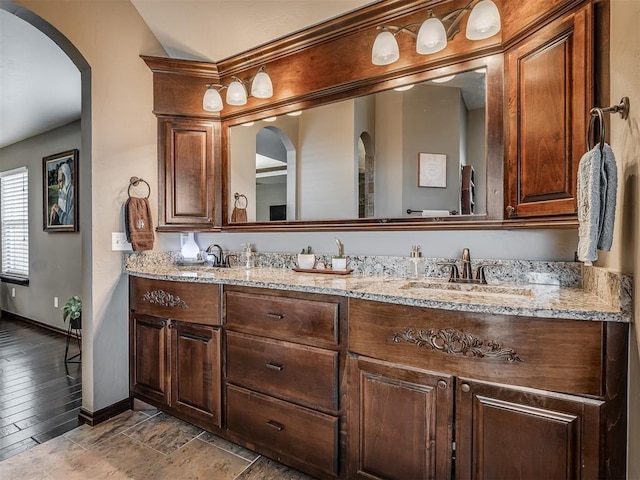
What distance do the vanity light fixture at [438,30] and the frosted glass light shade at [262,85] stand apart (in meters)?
0.72

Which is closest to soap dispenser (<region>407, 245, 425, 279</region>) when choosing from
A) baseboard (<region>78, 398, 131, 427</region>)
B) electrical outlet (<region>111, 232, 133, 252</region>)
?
electrical outlet (<region>111, 232, 133, 252</region>)

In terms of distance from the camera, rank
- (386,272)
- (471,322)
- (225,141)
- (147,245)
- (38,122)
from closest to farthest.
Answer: (471,322) → (386,272) → (147,245) → (225,141) → (38,122)

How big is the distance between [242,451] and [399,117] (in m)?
2.02

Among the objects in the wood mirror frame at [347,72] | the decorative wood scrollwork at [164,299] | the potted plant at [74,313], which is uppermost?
the wood mirror frame at [347,72]

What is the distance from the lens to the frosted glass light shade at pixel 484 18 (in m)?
1.52

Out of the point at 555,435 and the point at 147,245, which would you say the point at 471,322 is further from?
the point at 147,245

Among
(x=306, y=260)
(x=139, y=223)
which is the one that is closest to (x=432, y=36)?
(x=306, y=260)

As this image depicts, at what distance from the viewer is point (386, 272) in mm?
2000

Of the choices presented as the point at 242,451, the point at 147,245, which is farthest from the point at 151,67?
the point at 242,451

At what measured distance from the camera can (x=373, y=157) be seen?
204 centimetres

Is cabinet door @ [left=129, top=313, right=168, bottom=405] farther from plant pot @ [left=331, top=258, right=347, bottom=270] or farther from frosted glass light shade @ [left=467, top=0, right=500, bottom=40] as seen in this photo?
frosted glass light shade @ [left=467, top=0, right=500, bottom=40]

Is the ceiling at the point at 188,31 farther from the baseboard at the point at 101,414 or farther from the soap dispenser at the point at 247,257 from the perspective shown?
the baseboard at the point at 101,414

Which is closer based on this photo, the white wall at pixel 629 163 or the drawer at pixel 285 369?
the white wall at pixel 629 163

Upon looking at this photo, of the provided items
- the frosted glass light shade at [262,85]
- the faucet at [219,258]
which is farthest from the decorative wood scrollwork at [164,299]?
the frosted glass light shade at [262,85]
